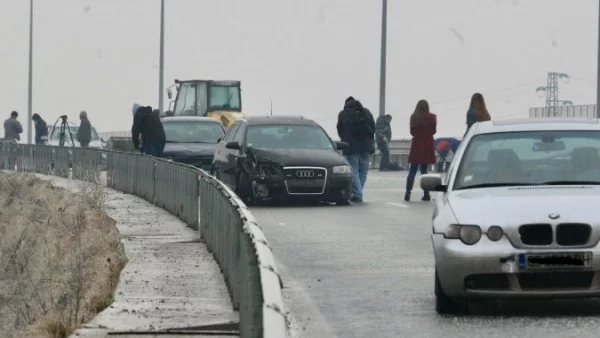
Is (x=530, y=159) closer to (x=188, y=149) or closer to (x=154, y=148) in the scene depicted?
(x=154, y=148)

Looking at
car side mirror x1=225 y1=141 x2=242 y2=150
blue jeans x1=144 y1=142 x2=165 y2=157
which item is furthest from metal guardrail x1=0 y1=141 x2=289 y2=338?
car side mirror x1=225 y1=141 x2=242 y2=150

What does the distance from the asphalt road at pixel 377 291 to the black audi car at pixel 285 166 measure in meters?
2.96

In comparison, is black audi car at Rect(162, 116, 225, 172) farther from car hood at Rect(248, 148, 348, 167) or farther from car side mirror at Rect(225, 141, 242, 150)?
car hood at Rect(248, 148, 348, 167)

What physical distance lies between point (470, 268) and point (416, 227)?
409 inches

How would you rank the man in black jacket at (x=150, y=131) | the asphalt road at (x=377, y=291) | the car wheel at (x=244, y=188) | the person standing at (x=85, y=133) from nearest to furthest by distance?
the asphalt road at (x=377, y=291), the car wheel at (x=244, y=188), the man in black jacket at (x=150, y=131), the person standing at (x=85, y=133)

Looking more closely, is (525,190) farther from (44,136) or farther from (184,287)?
(44,136)

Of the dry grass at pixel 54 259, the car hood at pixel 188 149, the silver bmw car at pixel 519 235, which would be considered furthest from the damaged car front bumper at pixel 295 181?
Result: the silver bmw car at pixel 519 235

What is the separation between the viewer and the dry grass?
1413 cm

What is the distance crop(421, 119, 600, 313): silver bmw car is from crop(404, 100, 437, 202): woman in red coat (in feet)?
53.4

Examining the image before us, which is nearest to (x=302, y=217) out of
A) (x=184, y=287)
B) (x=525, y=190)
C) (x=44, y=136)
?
(x=184, y=287)

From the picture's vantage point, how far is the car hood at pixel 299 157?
2848cm

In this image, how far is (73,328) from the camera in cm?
1232

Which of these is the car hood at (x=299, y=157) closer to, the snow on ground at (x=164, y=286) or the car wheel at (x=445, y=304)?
the snow on ground at (x=164, y=286)

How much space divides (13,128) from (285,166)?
33.2 metres
